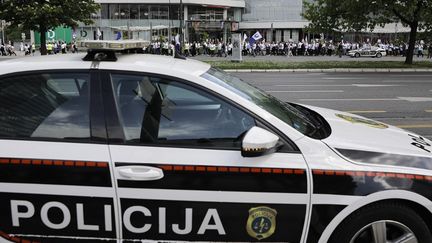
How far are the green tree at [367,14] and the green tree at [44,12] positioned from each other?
489 inches

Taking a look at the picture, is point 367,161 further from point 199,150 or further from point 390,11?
point 390,11

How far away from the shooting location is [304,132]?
296cm

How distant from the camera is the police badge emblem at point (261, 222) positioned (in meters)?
2.71

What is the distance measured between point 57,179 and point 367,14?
80.9 feet

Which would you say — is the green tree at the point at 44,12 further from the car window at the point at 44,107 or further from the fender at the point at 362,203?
the fender at the point at 362,203

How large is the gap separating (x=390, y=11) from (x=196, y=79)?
77.7 ft

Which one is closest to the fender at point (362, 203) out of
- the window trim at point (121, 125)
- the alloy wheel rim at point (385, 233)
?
the alloy wheel rim at point (385, 233)

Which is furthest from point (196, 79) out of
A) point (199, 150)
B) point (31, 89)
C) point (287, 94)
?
point (287, 94)

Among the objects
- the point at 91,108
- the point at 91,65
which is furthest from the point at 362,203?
the point at 91,65

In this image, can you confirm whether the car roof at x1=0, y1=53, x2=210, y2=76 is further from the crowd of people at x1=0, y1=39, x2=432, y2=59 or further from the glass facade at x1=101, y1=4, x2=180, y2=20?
the glass facade at x1=101, y1=4, x2=180, y2=20

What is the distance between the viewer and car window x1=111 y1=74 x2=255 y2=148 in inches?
110

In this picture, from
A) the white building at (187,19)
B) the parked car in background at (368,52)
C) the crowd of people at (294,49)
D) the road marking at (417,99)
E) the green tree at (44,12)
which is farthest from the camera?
the white building at (187,19)

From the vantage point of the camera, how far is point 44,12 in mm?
25391

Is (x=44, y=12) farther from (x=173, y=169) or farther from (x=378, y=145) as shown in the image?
(x=378, y=145)
